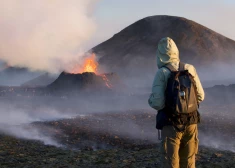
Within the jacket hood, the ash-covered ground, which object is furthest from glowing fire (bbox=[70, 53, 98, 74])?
the jacket hood

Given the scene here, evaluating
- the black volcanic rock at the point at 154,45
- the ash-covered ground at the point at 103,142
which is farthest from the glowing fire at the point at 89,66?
the ash-covered ground at the point at 103,142

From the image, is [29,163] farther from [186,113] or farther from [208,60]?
[208,60]

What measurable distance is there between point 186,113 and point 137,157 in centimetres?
684

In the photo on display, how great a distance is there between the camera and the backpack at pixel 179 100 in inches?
206

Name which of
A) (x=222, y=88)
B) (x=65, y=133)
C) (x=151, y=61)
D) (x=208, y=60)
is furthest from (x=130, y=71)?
(x=65, y=133)

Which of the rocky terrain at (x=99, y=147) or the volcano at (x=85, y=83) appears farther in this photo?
the volcano at (x=85, y=83)

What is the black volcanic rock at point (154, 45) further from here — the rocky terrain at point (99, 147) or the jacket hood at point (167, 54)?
the jacket hood at point (167, 54)

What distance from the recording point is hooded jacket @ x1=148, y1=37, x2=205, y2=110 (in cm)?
527

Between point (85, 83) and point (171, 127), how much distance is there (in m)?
47.0

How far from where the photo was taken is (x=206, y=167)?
984cm

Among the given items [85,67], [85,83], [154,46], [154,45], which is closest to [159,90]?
[85,83]

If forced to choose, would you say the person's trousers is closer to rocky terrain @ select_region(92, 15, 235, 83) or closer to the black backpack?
the black backpack

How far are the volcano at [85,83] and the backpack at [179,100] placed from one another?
1772 inches

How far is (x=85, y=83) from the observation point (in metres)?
51.9
